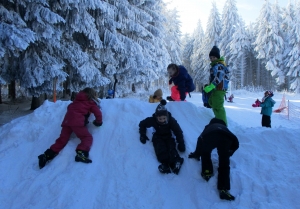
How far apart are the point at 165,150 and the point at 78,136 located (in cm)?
174

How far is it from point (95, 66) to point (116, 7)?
4.03 m

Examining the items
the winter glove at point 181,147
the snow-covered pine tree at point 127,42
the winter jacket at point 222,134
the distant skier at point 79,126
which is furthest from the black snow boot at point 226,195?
the snow-covered pine tree at point 127,42

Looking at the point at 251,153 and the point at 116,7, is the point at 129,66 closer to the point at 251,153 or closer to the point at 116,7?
the point at 116,7

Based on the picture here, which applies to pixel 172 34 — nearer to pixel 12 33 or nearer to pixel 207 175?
pixel 12 33

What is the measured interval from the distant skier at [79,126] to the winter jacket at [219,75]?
2539mm

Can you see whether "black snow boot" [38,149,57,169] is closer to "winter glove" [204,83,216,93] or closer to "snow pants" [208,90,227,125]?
"winter glove" [204,83,216,93]

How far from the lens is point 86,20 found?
8.97 m

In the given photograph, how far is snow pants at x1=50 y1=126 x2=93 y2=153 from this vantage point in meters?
4.29

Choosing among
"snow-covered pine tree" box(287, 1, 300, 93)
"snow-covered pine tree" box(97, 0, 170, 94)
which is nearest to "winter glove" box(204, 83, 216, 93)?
"snow-covered pine tree" box(97, 0, 170, 94)

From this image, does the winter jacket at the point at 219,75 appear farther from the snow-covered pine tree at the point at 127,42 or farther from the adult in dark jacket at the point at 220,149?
the snow-covered pine tree at the point at 127,42

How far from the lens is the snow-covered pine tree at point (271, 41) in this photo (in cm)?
3170

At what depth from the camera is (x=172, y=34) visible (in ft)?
96.5

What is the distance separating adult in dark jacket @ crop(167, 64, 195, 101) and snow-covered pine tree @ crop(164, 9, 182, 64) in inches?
688

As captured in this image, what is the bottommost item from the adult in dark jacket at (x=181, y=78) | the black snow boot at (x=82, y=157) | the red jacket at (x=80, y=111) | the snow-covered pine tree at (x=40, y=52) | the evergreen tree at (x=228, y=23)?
the black snow boot at (x=82, y=157)
